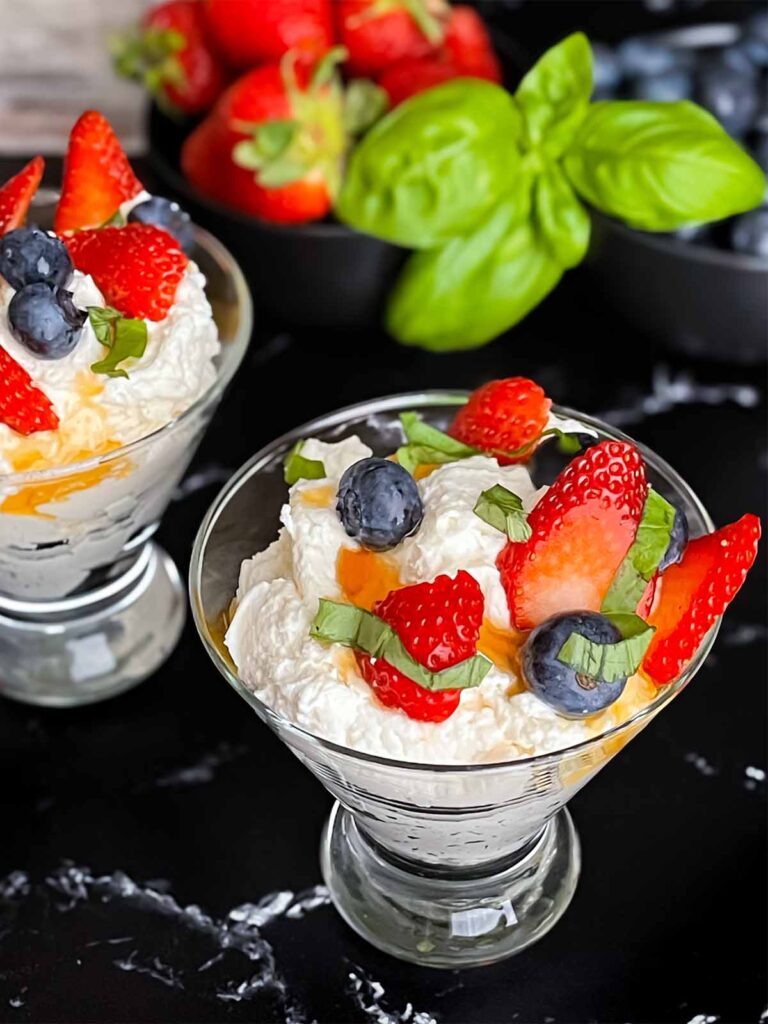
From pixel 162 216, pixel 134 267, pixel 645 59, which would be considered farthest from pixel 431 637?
pixel 645 59

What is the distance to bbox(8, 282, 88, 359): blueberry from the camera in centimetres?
122

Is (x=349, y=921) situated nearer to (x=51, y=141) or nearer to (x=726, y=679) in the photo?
(x=726, y=679)

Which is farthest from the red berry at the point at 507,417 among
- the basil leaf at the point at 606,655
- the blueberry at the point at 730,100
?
the blueberry at the point at 730,100

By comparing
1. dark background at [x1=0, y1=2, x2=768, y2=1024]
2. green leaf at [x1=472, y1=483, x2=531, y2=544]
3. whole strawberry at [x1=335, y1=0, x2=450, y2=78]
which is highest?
A: whole strawberry at [x1=335, y1=0, x2=450, y2=78]

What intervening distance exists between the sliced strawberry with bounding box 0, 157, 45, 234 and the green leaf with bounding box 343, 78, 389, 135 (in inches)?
18.3

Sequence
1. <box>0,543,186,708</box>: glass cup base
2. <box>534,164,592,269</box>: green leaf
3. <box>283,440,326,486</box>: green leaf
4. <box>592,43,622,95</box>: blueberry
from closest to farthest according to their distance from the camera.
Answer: <box>283,440,326,486</box>: green leaf
<box>0,543,186,708</box>: glass cup base
<box>534,164,592,269</box>: green leaf
<box>592,43,622,95</box>: blueberry

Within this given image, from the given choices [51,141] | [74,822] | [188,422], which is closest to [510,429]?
[188,422]

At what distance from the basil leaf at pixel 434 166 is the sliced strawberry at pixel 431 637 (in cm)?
67

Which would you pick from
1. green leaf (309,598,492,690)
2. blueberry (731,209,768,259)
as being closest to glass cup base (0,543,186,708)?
green leaf (309,598,492,690)

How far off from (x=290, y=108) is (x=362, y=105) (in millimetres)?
103

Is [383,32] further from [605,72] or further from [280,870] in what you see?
[280,870]

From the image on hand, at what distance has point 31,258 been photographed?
125cm

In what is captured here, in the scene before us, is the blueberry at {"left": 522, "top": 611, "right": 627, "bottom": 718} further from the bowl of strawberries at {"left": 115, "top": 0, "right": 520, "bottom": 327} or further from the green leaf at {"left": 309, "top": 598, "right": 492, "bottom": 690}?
the bowl of strawberries at {"left": 115, "top": 0, "right": 520, "bottom": 327}

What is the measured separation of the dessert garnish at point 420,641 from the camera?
102cm
